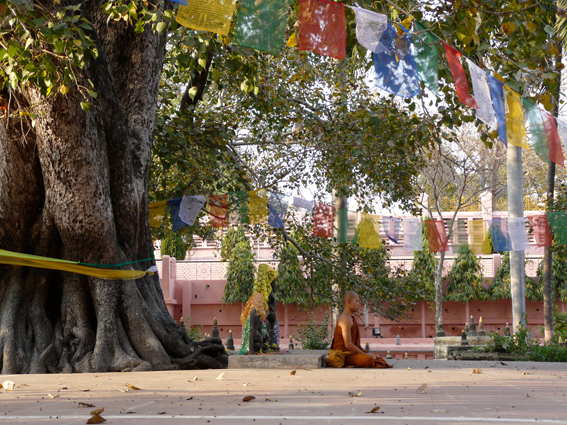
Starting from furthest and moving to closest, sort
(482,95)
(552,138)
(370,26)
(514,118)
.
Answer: (552,138)
(514,118)
(482,95)
(370,26)

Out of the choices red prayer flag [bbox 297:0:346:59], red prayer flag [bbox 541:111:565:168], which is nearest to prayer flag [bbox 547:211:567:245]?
red prayer flag [bbox 541:111:565:168]

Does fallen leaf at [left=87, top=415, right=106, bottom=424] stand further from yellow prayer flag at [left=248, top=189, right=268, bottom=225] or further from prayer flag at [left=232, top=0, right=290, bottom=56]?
yellow prayer flag at [left=248, top=189, right=268, bottom=225]

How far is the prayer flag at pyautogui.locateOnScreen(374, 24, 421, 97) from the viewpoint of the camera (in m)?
5.91

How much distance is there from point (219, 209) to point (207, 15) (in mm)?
6115

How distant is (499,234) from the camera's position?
444 inches

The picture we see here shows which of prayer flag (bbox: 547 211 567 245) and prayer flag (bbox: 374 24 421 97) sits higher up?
prayer flag (bbox: 374 24 421 97)

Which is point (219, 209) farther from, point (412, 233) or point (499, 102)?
point (499, 102)

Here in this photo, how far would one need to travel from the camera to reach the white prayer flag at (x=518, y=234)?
11.1 metres

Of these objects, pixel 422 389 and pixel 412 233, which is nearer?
pixel 422 389

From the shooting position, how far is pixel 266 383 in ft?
16.1

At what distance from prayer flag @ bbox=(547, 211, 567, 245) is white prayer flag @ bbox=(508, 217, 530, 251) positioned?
501 millimetres

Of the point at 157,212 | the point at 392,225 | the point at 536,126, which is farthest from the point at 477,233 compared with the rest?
the point at 157,212

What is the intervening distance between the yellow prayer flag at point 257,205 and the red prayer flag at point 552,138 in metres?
4.89

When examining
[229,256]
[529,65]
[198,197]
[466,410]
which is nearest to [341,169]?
[198,197]
